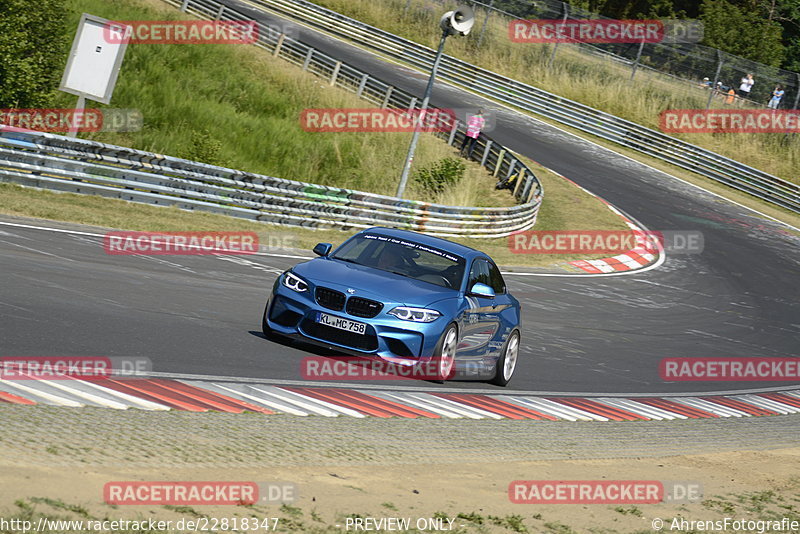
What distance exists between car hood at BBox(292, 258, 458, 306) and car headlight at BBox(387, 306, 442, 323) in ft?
0.22

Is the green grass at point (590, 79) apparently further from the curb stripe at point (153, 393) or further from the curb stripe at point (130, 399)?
the curb stripe at point (130, 399)

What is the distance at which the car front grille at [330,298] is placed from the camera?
10109 mm

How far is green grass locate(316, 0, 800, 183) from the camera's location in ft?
155

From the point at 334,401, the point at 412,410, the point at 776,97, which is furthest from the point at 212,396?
the point at 776,97

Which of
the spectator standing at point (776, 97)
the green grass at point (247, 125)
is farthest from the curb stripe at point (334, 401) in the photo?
the spectator standing at point (776, 97)

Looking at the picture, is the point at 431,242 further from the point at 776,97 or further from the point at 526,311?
the point at 776,97

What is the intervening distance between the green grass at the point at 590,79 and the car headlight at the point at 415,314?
130 ft

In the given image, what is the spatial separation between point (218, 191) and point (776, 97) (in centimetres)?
3257

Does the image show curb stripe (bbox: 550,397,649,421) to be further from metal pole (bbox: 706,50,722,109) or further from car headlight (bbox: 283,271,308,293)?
metal pole (bbox: 706,50,722,109)

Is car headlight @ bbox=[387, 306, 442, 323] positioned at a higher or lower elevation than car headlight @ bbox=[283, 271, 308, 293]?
higher

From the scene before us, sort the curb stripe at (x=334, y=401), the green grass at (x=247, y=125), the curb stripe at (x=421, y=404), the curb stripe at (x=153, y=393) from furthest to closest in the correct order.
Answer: the green grass at (x=247, y=125) < the curb stripe at (x=421, y=404) < the curb stripe at (x=153, y=393) < the curb stripe at (x=334, y=401)

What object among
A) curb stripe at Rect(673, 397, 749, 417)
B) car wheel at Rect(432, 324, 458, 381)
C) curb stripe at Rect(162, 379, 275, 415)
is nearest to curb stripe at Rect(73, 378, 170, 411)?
curb stripe at Rect(162, 379, 275, 415)

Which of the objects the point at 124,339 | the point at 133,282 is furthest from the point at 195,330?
the point at 133,282

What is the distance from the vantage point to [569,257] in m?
28.0
